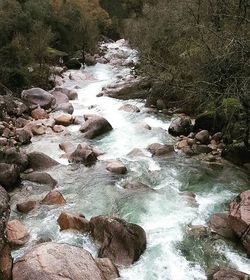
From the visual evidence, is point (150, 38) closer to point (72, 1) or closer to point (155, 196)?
point (155, 196)

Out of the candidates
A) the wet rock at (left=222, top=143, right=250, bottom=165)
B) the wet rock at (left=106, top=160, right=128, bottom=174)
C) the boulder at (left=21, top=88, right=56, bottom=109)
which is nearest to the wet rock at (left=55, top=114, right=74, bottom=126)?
the boulder at (left=21, top=88, right=56, bottom=109)

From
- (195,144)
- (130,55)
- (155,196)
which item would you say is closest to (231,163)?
(195,144)

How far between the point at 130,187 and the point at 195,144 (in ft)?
13.8

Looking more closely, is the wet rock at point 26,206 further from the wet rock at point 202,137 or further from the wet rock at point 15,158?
the wet rock at point 202,137

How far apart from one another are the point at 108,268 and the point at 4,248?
1.97m

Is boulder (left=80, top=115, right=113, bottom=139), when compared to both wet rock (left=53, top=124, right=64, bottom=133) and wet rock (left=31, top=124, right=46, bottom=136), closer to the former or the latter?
wet rock (left=53, top=124, right=64, bottom=133)

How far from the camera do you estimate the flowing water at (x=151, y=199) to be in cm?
837

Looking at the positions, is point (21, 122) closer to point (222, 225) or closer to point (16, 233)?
point (16, 233)

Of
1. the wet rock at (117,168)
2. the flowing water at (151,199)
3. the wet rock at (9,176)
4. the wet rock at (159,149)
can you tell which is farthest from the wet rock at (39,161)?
the wet rock at (159,149)

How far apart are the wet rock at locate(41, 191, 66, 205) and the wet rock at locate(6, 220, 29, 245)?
4.59 feet

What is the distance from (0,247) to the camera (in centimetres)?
730

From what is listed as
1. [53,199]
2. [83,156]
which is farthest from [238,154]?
[53,199]

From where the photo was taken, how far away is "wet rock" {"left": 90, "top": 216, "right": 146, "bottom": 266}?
8.23m

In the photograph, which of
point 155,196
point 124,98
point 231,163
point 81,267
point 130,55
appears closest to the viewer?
point 81,267
